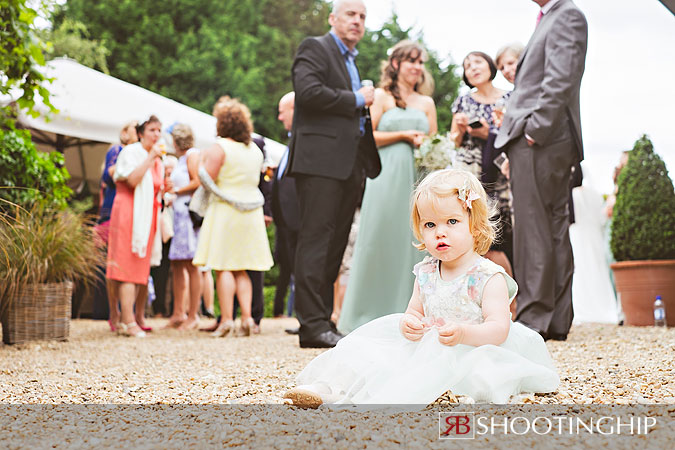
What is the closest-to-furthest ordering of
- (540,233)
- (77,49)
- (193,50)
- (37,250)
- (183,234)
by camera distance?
(540,233) → (37,250) → (183,234) → (77,49) → (193,50)

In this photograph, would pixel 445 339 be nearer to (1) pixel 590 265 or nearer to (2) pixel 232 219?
(2) pixel 232 219

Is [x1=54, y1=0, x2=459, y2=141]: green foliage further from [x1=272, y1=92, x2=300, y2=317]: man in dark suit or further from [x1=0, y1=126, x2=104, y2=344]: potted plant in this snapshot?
[x1=0, y1=126, x2=104, y2=344]: potted plant

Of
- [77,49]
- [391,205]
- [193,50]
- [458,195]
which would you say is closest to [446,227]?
[458,195]

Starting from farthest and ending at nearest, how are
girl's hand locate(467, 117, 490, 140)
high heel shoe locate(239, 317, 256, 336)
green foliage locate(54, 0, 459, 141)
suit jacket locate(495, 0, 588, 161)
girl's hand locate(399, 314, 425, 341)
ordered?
green foliage locate(54, 0, 459, 141)
high heel shoe locate(239, 317, 256, 336)
girl's hand locate(467, 117, 490, 140)
suit jacket locate(495, 0, 588, 161)
girl's hand locate(399, 314, 425, 341)

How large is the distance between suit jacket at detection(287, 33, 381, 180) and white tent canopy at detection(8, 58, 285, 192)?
270cm

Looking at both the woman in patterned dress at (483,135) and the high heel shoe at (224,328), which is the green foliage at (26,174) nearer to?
the high heel shoe at (224,328)

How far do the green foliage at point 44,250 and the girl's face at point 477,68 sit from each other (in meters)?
3.32

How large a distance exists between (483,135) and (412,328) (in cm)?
339

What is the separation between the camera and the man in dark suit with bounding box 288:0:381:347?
4289 millimetres

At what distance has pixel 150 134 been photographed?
616cm

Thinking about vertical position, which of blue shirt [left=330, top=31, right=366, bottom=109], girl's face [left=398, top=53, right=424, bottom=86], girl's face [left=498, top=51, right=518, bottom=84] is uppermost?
girl's face [left=498, top=51, right=518, bottom=84]

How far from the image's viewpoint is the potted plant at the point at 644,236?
5.81 metres

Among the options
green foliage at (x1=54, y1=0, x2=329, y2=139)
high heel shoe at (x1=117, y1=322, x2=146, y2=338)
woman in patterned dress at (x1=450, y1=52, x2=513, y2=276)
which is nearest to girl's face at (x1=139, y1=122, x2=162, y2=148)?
high heel shoe at (x1=117, y1=322, x2=146, y2=338)

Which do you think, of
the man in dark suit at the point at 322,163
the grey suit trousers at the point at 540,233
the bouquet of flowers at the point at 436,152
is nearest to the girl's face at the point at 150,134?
the man in dark suit at the point at 322,163
